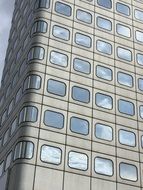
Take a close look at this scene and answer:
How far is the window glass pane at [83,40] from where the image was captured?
127 feet

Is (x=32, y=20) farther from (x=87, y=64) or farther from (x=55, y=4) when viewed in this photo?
(x=87, y=64)

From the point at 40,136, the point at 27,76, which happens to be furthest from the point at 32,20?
the point at 40,136

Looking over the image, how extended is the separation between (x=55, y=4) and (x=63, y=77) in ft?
29.3

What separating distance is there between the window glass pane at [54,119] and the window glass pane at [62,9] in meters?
11.9

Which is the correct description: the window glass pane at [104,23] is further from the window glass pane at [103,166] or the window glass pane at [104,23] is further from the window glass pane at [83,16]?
the window glass pane at [103,166]

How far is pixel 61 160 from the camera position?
31.3 m

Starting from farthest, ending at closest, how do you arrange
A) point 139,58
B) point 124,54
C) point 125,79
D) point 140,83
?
point 139,58 → point 124,54 → point 140,83 → point 125,79

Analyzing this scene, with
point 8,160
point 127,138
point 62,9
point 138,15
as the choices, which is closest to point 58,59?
point 62,9

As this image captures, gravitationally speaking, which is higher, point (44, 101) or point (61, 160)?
point (44, 101)

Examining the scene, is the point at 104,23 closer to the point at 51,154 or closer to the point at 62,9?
the point at 62,9

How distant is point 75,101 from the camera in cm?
3481

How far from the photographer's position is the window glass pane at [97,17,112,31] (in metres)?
41.4

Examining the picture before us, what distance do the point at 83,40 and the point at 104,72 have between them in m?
3.93

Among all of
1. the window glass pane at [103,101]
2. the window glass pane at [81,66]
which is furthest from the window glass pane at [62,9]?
the window glass pane at [103,101]
